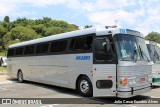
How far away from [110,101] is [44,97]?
119 inches

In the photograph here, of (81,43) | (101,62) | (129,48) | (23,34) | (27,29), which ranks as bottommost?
(101,62)

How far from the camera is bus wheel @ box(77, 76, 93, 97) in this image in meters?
11.7

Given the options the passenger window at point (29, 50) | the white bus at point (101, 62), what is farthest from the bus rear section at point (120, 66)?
the passenger window at point (29, 50)

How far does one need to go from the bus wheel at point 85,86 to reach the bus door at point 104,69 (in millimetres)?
812

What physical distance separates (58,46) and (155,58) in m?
5.77

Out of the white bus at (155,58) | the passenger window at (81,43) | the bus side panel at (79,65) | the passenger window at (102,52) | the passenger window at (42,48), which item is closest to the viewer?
the passenger window at (102,52)

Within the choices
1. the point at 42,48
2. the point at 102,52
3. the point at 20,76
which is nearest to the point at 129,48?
the point at 102,52

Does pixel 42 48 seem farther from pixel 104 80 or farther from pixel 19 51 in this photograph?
pixel 104 80

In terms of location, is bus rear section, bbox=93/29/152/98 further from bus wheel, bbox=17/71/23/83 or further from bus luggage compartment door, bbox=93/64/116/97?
bus wheel, bbox=17/71/23/83

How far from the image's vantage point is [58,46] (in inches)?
561

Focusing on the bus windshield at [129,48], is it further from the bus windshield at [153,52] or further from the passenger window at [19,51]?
the passenger window at [19,51]

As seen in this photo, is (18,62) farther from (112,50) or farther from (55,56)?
(112,50)

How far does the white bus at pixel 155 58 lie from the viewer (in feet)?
50.6

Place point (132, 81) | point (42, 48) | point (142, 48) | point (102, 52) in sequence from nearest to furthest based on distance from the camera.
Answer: point (132, 81), point (102, 52), point (142, 48), point (42, 48)
